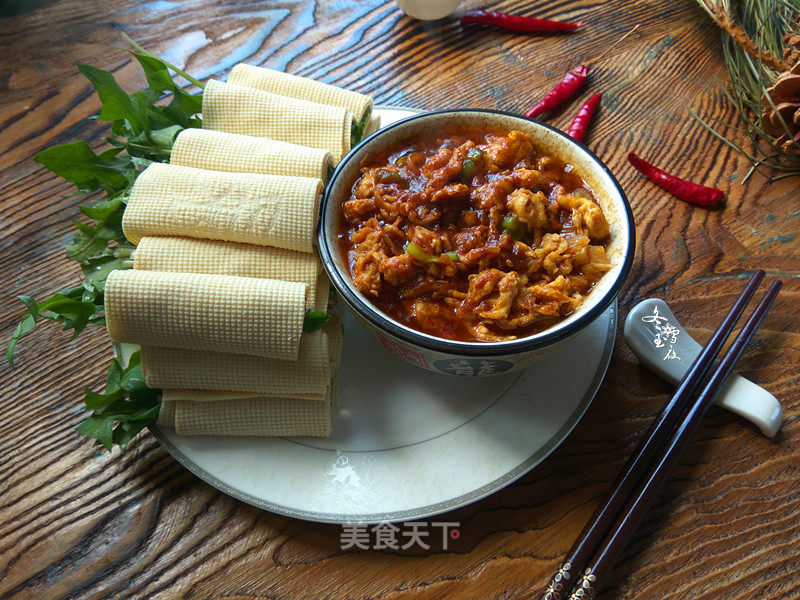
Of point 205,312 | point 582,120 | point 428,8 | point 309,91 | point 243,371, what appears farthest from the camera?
point 428,8

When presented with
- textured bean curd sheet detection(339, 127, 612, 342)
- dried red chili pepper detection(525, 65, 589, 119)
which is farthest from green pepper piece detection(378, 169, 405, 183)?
dried red chili pepper detection(525, 65, 589, 119)

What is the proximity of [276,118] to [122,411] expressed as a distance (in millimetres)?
1456

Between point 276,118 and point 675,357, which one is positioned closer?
point 675,357

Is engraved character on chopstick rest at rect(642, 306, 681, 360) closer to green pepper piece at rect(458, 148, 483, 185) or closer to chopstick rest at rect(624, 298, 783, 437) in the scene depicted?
chopstick rest at rect(624, 298, 783, 437)

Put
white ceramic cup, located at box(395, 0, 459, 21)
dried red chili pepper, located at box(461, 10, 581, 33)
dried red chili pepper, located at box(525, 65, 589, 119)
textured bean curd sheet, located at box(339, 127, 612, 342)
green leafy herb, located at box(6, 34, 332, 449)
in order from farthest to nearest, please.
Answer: dried red chili pepper, located at box(461, 10, 581, 33)
white ceramic cup, located at box(395, 0, 459, 21)
dried red chili pepper, located at box(525, 65, 589, 119)
green leafy herb, located at box(6, 34, 332, 449)
textured bean curd sheet, located at box(339, 127, 612, 342)

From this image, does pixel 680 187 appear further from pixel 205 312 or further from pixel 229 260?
pixel 205 312

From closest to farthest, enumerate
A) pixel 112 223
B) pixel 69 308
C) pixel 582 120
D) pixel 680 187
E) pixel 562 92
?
pixel 69 308
pixel 112 223
pixel 680 187
pixel 582 120
pixel 562 92

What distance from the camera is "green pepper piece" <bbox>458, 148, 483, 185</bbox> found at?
261 centimetres

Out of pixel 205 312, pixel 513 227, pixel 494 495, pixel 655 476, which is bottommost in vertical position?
pixel 494 495

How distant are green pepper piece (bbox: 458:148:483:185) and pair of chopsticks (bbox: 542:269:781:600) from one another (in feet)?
4.02

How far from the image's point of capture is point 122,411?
8.07 feet

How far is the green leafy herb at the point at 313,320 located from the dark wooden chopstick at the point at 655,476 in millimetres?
1329

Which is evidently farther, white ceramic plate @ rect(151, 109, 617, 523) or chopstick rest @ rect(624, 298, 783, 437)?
chopstick rest @ rect(624, 298, 783, 437)

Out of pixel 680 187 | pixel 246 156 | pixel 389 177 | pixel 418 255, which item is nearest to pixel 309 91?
pixel 246 156
